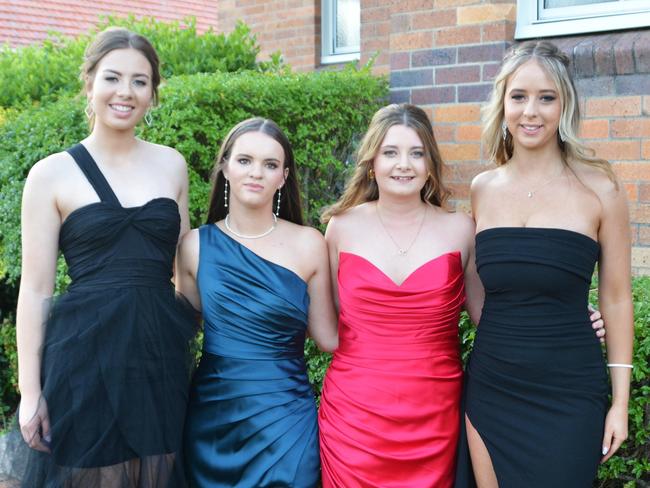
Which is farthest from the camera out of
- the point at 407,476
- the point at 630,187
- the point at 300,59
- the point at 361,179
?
the point at 300,59

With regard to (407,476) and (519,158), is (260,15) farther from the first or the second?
(407,476)

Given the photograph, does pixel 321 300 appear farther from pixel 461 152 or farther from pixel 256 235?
pixel 461 152

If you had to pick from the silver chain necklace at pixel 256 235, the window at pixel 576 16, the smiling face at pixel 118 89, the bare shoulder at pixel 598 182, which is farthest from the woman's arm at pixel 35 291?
the window at pixel 576 16

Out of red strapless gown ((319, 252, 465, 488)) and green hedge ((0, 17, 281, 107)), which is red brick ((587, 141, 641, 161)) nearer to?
red strapless gown ((319, 252, 465, 488))

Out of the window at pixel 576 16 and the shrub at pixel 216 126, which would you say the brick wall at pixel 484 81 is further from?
the shrub at pixel 216 126

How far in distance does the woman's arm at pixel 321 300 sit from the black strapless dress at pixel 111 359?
583 millimetres

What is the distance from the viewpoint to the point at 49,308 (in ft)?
9.76

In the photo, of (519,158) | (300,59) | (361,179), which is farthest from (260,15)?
(519,158)

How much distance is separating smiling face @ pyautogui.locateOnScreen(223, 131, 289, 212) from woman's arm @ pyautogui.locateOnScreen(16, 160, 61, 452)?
71 cm

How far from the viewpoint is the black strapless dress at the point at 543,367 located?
2740 millimetres

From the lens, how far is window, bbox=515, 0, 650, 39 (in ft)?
16.3

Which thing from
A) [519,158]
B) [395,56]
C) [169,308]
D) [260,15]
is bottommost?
[169,308]

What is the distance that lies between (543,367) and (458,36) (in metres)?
3.31

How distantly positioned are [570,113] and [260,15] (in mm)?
5780
